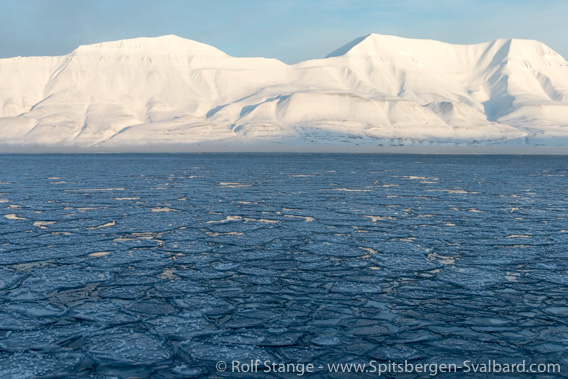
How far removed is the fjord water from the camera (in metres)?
7.07

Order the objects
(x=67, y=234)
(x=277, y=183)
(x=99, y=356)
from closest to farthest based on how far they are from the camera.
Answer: (x=99, y=356) < (x=67, y=234) < (x=277, y=183)

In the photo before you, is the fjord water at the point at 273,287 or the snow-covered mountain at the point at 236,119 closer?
the fjord water at the point at 273,287

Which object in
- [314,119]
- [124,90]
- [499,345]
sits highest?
[124,90]

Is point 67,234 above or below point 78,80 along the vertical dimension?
below

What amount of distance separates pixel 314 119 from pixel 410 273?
504ft

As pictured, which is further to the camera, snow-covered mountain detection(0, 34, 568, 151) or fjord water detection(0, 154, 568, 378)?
snow-covered mountain detection(0, 34, 568, 151)

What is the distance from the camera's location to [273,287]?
9812 millimetres

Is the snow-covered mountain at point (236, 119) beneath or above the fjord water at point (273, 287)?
above

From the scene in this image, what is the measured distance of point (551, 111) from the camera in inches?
7505

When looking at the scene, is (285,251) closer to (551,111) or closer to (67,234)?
(67,234)

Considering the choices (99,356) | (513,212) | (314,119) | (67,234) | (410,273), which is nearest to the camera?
(99,356)

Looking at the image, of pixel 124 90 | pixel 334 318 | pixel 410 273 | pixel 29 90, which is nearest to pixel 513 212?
pixel 410 273

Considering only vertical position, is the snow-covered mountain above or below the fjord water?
above

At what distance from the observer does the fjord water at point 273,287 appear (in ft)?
23.2
